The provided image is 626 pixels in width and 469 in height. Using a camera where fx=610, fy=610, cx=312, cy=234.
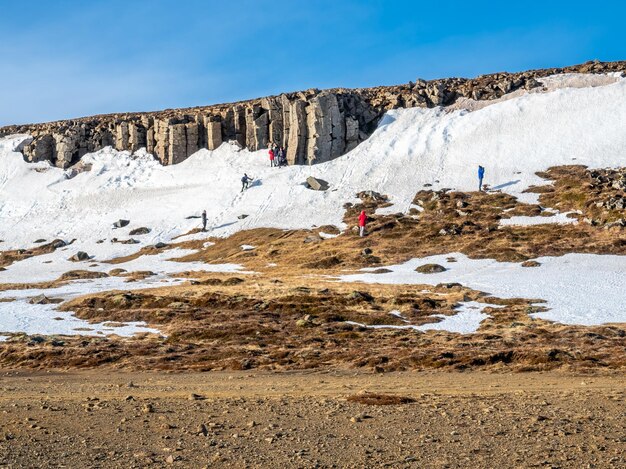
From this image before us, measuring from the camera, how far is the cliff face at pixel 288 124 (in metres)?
88.8

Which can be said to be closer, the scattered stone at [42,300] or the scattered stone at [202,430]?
the scattered stone at [202,430]

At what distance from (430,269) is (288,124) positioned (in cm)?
4773

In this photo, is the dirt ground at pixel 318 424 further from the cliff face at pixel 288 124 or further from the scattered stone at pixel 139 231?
the cliff face at pixel 288 124

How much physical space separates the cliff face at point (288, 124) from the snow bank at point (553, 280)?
39.9 metres

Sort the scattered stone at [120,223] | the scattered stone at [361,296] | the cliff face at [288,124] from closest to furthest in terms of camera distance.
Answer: the scattered stone at [361,296] → the scattered stone at [120,223] → the cliff face at [288,124]

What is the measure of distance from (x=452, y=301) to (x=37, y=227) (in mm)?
64253

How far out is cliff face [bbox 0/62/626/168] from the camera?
88812mm

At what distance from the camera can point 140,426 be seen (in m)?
13.6

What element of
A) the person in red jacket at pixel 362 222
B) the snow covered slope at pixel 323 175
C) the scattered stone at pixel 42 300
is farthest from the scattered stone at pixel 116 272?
the person in red jacket at pixel 362 222

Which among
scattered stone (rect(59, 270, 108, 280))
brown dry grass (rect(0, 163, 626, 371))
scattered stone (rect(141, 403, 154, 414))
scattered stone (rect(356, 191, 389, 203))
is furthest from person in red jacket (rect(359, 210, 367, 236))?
scattered stone (rect(141, 403, 154, 414))

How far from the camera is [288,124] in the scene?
297ft

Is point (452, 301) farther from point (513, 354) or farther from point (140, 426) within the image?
point (140, 426)

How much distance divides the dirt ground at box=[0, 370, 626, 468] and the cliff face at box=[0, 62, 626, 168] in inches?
2805

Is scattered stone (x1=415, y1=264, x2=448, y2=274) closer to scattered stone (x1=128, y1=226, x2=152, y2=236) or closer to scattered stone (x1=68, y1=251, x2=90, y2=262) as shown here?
scattered stone (x1=68, y1=251, x2=90, y2=262)
